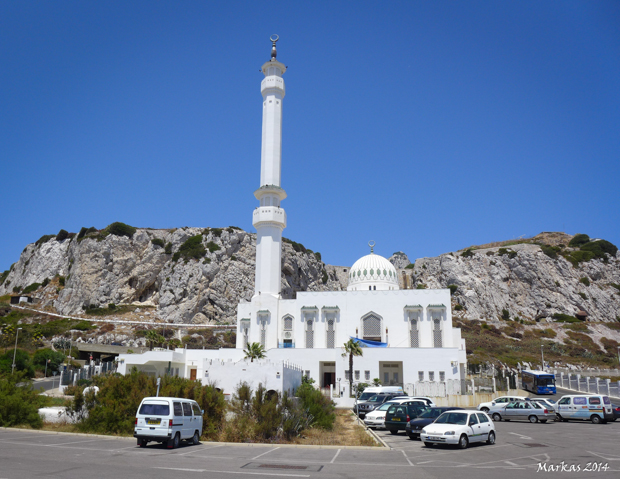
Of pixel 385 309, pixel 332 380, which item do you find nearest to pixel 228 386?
pixel 332 380

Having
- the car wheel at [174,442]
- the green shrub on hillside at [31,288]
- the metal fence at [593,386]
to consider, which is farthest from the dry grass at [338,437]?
the green shrub on hillside at [31,288]

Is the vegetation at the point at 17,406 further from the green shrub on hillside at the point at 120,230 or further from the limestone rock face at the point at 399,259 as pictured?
the limestone rock face at the point at 399,259

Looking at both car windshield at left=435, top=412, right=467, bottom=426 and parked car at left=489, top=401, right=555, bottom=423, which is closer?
car windshield at left=435, top=412, right=467, bottom=426

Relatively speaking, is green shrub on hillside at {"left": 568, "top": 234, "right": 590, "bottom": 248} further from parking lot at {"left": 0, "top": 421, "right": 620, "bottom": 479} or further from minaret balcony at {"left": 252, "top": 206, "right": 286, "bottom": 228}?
parking lot at {"left": 0, "top": 421, "right": 620, "bottom": 479}

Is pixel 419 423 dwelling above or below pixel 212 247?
below

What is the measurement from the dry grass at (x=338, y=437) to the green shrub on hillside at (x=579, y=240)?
391 feet

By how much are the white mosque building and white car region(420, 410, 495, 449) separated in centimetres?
2480

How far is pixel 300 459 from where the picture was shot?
A: 14.6 meters

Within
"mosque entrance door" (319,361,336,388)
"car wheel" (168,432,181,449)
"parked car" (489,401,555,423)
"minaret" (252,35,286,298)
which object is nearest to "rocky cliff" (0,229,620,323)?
"minaret" (252,35,286,298)

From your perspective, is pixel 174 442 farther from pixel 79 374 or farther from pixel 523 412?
pixel 79 374

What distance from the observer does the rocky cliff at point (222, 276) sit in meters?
92.9

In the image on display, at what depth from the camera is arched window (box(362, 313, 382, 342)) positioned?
2055 inches

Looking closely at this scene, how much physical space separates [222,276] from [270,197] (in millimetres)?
40465

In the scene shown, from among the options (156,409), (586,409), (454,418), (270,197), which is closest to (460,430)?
(454,418)
